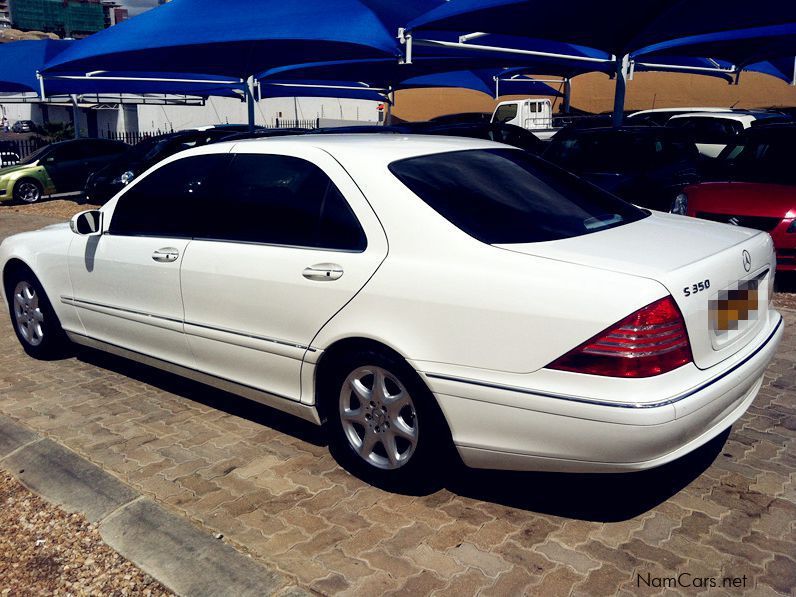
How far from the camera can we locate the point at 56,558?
3033 millimetres

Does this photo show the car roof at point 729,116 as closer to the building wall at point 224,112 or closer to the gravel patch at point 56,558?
the gravel patch at point 56,558

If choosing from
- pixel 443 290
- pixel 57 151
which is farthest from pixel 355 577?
pixel 57 151

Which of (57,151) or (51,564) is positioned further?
(57,151)

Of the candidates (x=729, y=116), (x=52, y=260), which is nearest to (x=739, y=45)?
(x=729, y=116)

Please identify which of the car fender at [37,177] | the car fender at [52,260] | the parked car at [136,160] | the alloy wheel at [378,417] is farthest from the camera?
the car fender at [37,177]

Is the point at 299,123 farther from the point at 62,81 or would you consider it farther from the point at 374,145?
the point at 374,145

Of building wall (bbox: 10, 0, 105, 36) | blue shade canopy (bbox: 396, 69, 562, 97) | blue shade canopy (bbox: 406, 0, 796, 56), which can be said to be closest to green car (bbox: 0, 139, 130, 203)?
blue shade canopy (bbox: 396, 69, 562, 97)

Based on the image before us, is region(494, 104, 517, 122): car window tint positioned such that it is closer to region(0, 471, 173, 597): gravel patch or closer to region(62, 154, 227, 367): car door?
region(62, 154, 227, 367): car door

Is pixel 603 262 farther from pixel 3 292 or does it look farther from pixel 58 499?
pixel 3 292

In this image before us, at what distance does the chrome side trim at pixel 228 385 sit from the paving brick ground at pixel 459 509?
0.27 metres

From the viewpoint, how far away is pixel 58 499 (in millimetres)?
3473

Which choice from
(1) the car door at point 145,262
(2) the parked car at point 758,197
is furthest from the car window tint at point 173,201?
(2) the parked car at point 758,197

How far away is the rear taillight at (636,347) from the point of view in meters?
2.75

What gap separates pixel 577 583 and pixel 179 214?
2.85m
